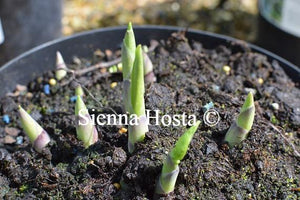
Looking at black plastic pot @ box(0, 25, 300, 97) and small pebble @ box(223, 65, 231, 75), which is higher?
black plastic pot @ box(0, 25, 300, 97)

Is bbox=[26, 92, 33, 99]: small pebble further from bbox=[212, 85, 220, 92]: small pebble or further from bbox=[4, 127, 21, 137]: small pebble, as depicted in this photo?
bbox=[212, 85, 220, 92]: small pebble

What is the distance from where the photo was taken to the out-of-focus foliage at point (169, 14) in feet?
7.59

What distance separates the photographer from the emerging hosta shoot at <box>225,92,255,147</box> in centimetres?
79

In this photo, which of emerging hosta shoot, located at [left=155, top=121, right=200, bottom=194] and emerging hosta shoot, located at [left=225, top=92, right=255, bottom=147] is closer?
emerging hosta shoot, located at [left=155, top=121, right=200, bottom=194]

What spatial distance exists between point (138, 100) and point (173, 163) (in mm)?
149

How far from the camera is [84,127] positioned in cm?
87

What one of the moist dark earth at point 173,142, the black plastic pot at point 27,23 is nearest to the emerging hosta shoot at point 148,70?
the moist dark earth at point 173,142

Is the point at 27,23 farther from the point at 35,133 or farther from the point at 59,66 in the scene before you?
the point at 35,133

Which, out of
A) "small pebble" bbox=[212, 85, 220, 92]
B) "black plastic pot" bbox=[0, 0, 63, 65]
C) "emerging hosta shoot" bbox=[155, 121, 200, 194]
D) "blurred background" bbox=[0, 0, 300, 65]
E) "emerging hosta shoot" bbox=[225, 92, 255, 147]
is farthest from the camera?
"blurred background" bbox=[0, 0, 300, 65]

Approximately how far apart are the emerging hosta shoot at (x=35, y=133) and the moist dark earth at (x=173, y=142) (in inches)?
0.8

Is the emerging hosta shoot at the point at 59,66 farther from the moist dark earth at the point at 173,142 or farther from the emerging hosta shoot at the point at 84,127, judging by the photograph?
the emerging hosta shoot at the point at 84,127

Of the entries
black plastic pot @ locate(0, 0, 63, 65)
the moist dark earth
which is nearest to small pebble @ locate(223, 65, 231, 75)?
the moist dark earth

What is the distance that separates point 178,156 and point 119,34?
2.16 ft

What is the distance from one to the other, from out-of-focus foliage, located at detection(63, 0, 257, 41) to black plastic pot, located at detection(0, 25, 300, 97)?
105 cm
